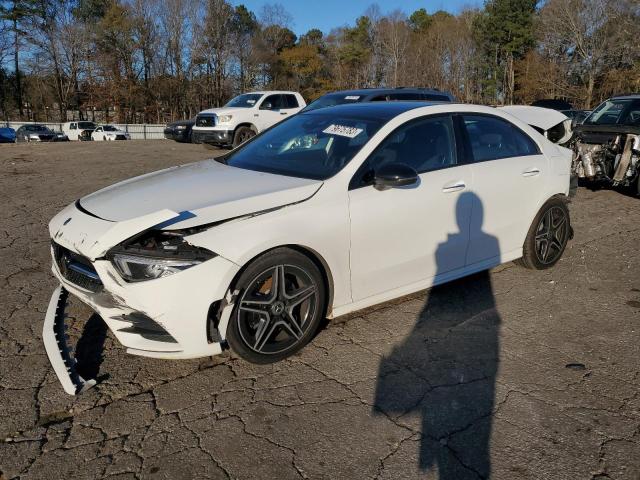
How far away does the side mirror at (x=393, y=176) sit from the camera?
344 centimetres

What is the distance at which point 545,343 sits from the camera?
3648 mm

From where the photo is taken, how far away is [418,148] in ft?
13.1

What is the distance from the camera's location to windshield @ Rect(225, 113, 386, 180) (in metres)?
3.71

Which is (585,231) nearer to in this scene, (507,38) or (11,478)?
(11,478)

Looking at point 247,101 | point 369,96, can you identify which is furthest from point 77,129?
point 369,96

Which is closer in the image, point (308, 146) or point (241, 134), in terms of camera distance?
point (308, 146)

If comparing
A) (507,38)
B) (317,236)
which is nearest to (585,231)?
(317,236)

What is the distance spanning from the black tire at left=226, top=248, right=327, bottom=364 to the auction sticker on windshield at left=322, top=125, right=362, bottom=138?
3.72 feet

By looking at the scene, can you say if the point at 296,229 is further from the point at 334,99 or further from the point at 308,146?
the point at 334,99

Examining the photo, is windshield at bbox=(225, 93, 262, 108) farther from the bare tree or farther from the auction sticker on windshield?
the bare tree

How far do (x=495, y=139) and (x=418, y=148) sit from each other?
0.99m

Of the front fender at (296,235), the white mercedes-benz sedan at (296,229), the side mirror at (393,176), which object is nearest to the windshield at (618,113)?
the white mercedes-benz sedan at (296,229)

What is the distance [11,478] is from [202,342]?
3.52 feet

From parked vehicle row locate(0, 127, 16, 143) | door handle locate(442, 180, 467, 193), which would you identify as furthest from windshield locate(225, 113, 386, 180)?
parked vehicle row locate(0, 127, 16, 143)
